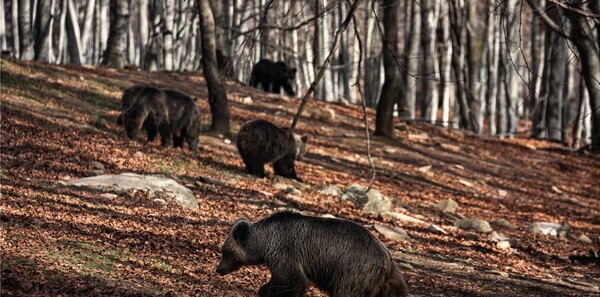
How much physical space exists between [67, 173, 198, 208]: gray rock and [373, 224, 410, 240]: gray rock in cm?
282

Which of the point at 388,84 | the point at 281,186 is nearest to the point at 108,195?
the point at 281,186

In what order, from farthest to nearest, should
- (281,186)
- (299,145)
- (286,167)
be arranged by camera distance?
1. (299,145)
2. (286,167)
3. (281,186)

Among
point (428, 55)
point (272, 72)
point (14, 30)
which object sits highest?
point (14, 30)

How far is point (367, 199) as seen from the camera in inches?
549

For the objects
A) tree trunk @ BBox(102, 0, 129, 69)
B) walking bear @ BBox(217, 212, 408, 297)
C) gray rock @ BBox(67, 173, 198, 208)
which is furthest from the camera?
tree trunk @ BBox(102, 0, 129, 69)

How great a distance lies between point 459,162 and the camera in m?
22.2

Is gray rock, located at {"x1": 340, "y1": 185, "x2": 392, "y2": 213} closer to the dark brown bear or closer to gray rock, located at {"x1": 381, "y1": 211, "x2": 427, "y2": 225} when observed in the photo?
Result: gray rock, located at {"x1": 381, "y1": 211, "x2": 427, "y2": 225}

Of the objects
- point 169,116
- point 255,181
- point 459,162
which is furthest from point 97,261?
point 459,162

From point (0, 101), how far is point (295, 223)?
10.4 meters

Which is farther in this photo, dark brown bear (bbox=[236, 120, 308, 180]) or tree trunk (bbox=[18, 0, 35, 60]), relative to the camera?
tree trunk (bbox=[18, 0, 35, 60])

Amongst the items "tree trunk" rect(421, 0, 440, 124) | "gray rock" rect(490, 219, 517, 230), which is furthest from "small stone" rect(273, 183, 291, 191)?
"tree trunk" rect(421, 0, 440, 124)

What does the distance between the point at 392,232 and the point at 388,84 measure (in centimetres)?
1065

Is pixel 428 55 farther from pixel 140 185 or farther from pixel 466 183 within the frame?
pixel 140 185

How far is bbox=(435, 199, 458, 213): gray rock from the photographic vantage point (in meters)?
15.4
